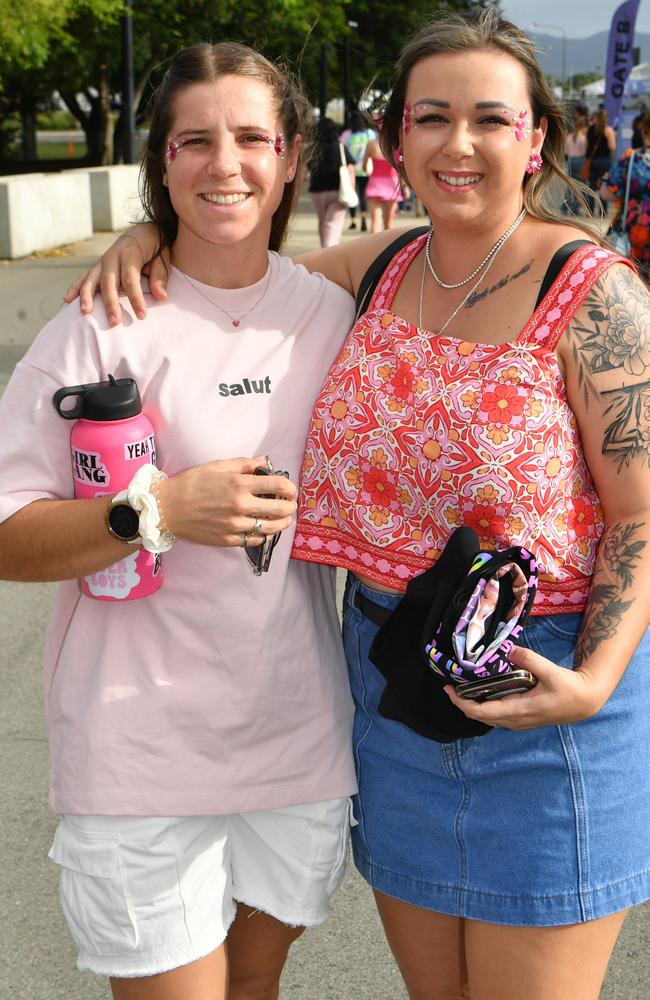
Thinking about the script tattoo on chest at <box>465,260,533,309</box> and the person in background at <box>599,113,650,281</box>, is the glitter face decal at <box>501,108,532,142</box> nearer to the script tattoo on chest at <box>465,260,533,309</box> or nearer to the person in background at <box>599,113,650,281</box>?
the script tattoo on chest at <box>465,260,533,309</box>

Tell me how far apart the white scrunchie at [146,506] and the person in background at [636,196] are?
8228mm

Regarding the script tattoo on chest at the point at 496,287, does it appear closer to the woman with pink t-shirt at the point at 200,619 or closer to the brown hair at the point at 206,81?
the woman with pink t-shirt at the point at 200,619

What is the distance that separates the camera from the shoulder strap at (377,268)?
2506 mm

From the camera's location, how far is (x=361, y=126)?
65.5ft

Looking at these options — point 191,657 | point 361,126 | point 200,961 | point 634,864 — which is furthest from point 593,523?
point 361,126

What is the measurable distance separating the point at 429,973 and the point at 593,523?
0.99m

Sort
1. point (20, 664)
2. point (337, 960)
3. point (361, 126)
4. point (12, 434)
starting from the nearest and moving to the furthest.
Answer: point (12, 434) → point (337, 960) → point (20, 664) → point (361, 126)

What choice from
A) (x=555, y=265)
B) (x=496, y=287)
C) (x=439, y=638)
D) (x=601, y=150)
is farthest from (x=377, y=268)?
(x=601, y=150)

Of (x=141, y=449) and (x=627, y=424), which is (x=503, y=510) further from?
(x=141, y=449)

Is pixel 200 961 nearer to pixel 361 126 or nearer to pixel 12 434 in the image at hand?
pixel 12 434

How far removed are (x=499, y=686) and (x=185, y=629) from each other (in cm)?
64

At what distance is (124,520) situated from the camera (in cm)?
205

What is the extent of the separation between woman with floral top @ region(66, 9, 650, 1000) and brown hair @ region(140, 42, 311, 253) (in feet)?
0.79

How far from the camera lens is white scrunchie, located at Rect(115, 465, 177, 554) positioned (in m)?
2.03
